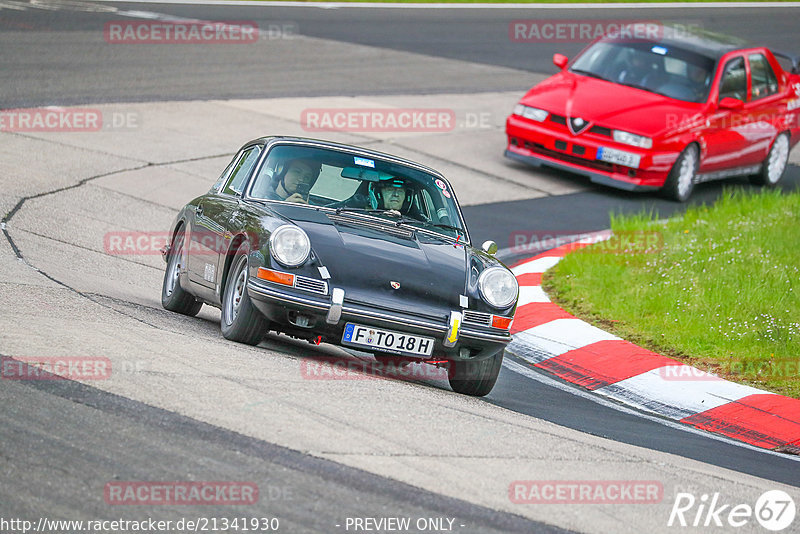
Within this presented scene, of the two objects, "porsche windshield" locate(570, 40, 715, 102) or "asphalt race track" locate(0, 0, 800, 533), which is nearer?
"asphalt race track" locate(0, 0, 800, 533)

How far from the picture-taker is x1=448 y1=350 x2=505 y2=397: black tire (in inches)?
276

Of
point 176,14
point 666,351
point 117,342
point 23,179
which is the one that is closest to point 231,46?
point 176,14

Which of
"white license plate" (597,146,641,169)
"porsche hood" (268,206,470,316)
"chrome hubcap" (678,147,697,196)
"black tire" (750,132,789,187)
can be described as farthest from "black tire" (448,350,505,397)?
"black tire" (750,132,789,187)

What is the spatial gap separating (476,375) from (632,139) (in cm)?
786

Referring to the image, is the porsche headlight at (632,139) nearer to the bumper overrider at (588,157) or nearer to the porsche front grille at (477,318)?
the bumper overrider at (588,157)

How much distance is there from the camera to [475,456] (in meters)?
5.27

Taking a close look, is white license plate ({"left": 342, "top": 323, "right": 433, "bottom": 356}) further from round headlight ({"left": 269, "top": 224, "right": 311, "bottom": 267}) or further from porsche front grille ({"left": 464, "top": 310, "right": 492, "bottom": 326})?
round headlight ({"left": 269, "top": 224, "right": 311, "bottom": 267})

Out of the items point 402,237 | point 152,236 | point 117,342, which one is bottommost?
point 152,236

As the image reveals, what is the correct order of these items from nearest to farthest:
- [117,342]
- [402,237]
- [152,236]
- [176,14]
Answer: [117,342], [402,237], [152,236], [176,14]

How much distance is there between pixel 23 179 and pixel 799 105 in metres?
10.9

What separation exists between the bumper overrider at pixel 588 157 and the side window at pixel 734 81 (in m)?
1.48

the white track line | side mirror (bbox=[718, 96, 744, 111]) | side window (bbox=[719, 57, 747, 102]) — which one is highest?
side window (bbox=[719, 57, 747, 102])

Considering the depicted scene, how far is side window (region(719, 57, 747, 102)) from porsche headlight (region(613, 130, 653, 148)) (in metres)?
1.63

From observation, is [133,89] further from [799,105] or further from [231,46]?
[799,105]
